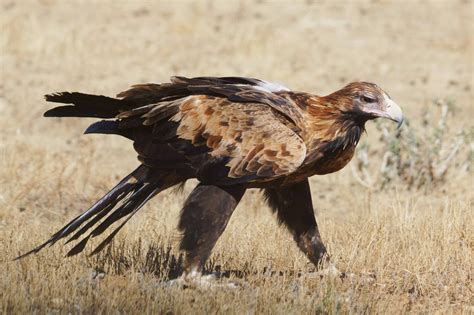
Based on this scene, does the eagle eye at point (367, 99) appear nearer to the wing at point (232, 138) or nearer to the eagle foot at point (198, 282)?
the wing at point (232, 138)

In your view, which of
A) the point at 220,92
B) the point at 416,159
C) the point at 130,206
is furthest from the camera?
the point at 416,159

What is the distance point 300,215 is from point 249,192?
316 cm

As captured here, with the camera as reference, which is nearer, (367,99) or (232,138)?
(232,138)

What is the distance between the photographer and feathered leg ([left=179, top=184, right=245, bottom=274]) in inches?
253

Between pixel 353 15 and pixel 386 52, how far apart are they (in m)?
2.36

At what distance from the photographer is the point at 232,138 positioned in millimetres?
6422

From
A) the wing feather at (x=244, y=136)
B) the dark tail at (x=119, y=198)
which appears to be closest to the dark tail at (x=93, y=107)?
the dark tail at (x=119, y=198)

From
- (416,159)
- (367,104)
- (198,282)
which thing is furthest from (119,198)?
(416,159)

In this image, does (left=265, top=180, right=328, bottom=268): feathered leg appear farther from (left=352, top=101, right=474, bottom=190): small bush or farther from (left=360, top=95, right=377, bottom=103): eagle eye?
(left=352, top=101, right=474, bottom=190): small bush

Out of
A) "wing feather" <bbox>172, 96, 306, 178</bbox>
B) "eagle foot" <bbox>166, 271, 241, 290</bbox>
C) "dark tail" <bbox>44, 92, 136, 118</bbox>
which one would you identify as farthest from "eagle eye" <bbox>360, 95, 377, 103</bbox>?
"dark tail" <bbox>44, 92, 136, 118</bbox>

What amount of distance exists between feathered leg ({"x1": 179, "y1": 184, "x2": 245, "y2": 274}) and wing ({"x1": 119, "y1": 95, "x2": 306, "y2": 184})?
0.10m

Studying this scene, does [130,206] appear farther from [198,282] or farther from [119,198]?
[198,282]

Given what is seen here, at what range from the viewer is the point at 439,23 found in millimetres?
19500

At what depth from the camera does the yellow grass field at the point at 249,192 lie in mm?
6184
